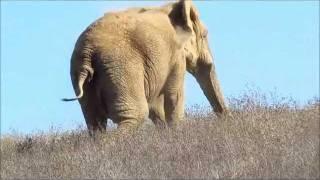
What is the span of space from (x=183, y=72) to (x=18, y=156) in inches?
157

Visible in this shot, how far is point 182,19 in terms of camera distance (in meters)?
15.5

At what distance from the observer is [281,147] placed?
10.4 meters

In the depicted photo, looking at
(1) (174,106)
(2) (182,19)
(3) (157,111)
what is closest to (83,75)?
(3) (157,111)

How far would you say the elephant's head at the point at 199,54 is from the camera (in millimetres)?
15695

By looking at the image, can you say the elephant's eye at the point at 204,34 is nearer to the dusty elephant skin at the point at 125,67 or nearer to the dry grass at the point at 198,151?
the dusty elephant skin at the point at 125,67

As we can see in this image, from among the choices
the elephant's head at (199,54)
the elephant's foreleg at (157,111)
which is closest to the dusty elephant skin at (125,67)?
the elephant's foreleg at (157,111)

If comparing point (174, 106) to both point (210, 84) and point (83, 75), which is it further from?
point (83, 75)

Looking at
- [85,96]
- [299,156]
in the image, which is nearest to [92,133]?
[85,96]

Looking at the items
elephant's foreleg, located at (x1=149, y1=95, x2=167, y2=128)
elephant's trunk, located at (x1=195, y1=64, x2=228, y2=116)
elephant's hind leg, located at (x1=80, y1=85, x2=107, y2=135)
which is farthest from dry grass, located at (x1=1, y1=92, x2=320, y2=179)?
elephant's trunk, located at (x1=195, y1=64, x2=228, y2=116)

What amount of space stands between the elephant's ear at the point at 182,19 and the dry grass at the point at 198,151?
8.53ft

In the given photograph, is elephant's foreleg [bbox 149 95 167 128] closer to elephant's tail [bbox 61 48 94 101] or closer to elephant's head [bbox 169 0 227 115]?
elephant's head [bbox 169 0 227 115]

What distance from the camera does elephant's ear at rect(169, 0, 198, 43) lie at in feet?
49.9

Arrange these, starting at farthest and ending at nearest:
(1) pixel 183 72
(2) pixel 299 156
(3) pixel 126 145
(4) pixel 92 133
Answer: (1) pixel 183 72 < (4) pixel 92 133 < (3) pixel 126 145 < (2) pixel 299 156

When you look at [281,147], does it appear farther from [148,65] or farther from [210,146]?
[148,65]
